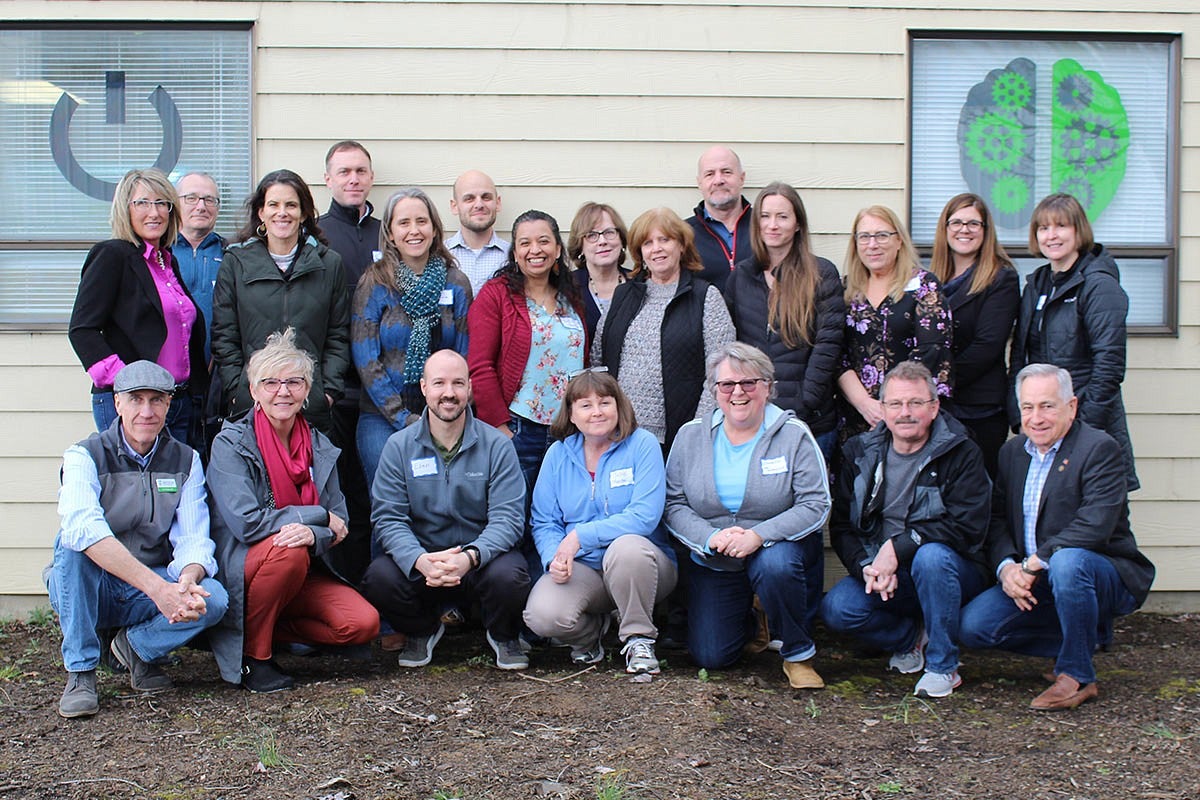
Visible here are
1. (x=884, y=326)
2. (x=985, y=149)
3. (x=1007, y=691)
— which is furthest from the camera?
(x=985, y=149)

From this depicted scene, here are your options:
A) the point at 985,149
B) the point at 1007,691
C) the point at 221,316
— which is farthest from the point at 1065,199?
the point at 221,316

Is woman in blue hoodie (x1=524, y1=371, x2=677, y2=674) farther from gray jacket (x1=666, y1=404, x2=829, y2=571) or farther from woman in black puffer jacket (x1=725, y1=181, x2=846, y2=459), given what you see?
woman in black puffer jacket (x1=725, y1=181, x2=846, y2=459)

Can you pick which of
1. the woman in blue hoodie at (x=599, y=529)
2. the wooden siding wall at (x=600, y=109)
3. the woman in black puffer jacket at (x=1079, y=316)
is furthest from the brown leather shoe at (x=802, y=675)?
the wooden siding wall at (x=600, y=109)

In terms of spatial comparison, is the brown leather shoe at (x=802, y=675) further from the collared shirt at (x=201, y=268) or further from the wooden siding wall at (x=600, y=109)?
the collared shirt at (x=201, y=268)

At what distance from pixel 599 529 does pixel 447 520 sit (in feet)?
2.00

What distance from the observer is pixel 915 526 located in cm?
462

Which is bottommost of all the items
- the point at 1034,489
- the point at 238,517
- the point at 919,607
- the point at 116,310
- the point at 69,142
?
the point at 919,607

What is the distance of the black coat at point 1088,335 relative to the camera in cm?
488

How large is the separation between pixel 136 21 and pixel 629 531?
335 cm

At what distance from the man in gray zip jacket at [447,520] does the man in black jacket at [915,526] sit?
1.29 meters

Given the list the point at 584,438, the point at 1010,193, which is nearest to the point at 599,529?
the point at 584,438

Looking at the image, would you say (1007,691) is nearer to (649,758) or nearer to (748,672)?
(748,672)

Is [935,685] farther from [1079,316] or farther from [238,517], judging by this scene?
[238,517]

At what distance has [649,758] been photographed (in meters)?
3.69
